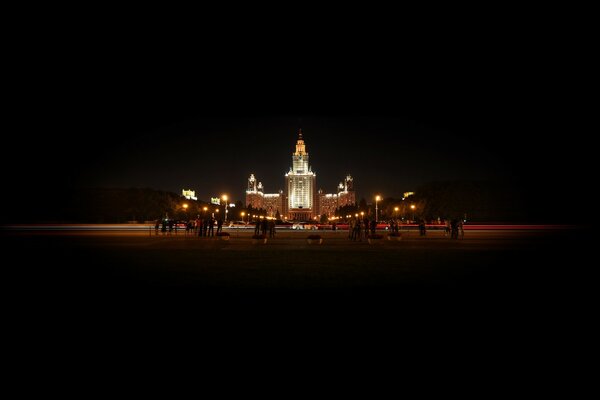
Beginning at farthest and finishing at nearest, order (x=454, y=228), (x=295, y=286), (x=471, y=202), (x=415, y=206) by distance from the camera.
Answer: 1. (x=415, y=206)
2. (x=471, y=202)
3. (x=454, y=228)
4. (x=295, y=286)

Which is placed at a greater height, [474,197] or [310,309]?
[474,197]

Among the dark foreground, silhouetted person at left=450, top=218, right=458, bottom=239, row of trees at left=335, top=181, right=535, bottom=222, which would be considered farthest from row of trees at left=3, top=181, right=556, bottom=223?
the dark foreground

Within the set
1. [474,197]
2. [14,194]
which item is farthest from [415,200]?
[14,194]

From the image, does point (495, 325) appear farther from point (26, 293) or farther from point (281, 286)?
point (26, 293)

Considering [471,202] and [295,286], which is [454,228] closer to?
[295,286]

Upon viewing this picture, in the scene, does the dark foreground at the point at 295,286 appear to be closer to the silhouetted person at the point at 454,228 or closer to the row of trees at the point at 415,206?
the silhouetted person at the point at 454,228

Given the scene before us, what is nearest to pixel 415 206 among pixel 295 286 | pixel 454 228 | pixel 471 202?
pixel 471 202

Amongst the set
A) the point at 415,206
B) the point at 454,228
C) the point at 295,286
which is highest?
the point at 415,206

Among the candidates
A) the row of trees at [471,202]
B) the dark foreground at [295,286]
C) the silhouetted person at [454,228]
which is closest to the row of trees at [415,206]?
the row of trees at [471,202]

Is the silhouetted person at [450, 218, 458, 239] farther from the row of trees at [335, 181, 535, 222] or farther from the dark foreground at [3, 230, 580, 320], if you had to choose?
the row of trees at [335, 181, 535, 222]

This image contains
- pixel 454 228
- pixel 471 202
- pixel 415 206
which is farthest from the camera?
pixel 415 206

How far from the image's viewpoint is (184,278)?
12.3 metres

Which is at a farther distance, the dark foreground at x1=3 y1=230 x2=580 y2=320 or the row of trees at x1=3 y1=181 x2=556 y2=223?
the row of trees at x1=3 y1=181 x2=556 y2=223

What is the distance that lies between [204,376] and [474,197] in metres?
93.0
